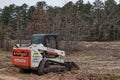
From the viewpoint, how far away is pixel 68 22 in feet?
101

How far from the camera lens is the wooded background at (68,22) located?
3098 cm

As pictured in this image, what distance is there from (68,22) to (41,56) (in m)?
16.4

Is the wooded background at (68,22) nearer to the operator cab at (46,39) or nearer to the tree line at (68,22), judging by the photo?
the tree line at (68,22)

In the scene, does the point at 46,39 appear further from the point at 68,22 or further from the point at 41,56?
the point at 68,22

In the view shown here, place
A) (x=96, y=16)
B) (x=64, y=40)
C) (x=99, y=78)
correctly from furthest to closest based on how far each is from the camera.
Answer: (x=96, y=16) → (x=64, y=40) → (x=99, y=78)

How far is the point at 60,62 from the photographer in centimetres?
1561

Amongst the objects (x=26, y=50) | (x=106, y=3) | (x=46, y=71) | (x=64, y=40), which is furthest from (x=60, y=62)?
(x=106, y=3)

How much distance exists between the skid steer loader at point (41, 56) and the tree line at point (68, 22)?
13762 millimetres

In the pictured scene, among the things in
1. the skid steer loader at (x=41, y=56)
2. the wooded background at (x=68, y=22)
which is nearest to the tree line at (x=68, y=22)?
the wooded background at (x=68, y=22)

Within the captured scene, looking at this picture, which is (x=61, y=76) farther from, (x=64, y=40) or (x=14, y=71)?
(x=64, y=40)

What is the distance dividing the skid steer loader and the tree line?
542 inches

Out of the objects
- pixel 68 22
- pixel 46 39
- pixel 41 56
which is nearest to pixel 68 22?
pixel 68 22

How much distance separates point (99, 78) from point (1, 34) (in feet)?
78.2

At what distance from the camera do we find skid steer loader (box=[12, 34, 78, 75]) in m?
14.5
